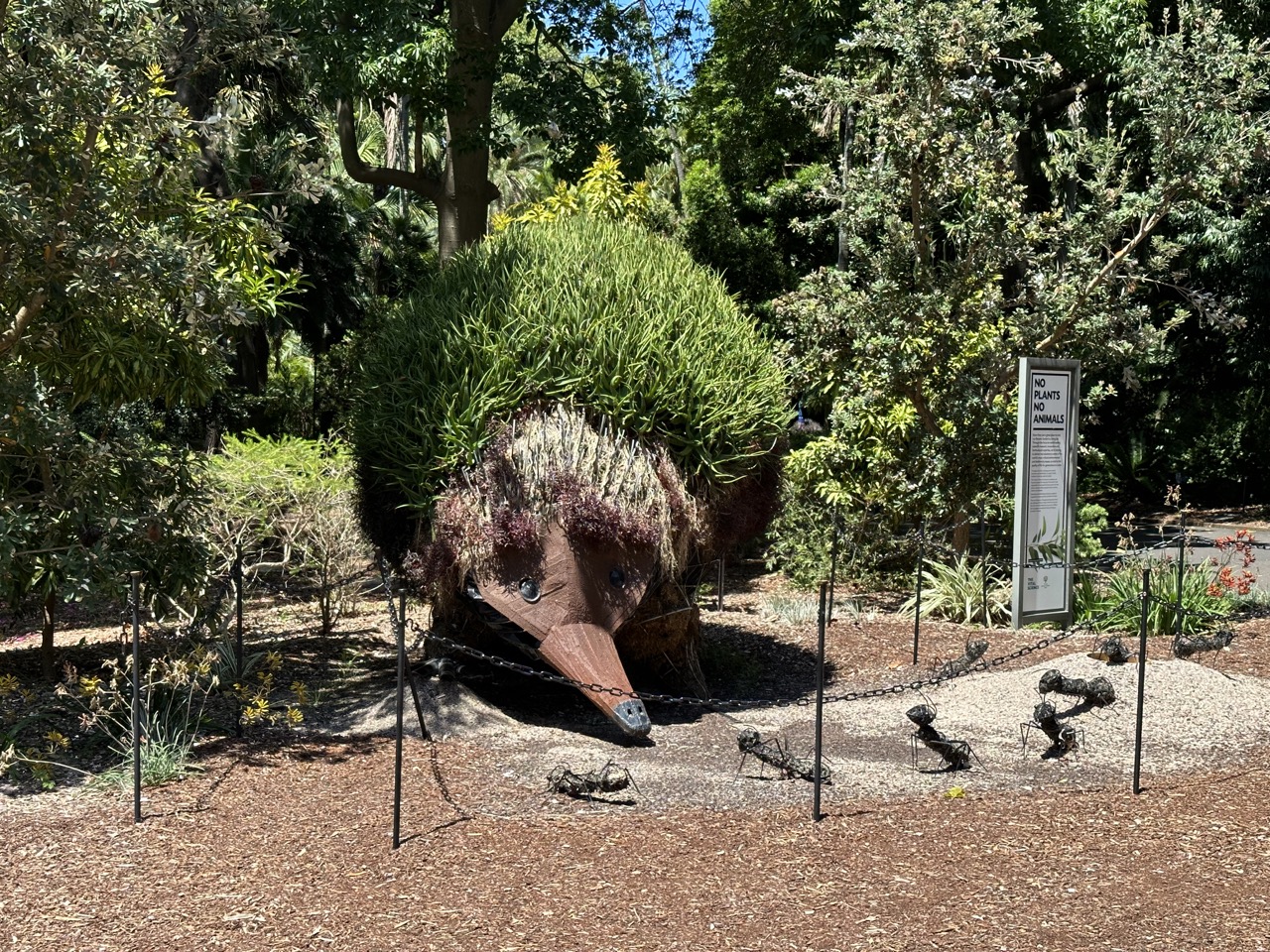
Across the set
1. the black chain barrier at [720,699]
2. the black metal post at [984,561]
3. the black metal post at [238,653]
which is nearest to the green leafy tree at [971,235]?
the black metal post at [984,561]

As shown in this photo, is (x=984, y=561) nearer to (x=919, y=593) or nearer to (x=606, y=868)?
(x=919, y=593)

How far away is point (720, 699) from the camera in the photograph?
8.48 meters

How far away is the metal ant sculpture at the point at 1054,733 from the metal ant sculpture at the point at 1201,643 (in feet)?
7.74

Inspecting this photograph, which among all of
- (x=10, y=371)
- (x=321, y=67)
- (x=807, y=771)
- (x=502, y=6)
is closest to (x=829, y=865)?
(x=807, y=771)

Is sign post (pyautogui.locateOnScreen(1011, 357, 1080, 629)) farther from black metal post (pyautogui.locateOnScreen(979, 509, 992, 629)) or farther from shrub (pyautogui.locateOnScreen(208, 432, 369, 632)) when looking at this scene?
shrub (pyautogui.locateOnScreen(208, 432, 369, 632))

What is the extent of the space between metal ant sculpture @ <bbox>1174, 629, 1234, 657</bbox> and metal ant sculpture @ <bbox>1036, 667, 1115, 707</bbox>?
2.32 meters

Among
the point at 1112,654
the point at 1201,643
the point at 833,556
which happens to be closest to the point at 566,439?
the point at 1112,654

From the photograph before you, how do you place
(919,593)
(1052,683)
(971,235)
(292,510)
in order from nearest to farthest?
1. (1052,683)
2. (919,593)
3. (292,510)
4. (971,235)

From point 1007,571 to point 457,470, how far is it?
6.39 meters

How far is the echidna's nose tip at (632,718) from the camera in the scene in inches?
264

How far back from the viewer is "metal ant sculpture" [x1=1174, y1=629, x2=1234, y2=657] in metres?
9.10

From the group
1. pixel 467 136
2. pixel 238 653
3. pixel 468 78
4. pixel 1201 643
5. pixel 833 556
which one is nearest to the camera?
pixel 238 653

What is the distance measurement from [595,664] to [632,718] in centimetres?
42

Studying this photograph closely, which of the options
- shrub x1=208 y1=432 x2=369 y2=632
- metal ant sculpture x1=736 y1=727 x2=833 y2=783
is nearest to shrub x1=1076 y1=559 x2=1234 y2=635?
metal ant sculpture x1=736 y1=727 x2=833 y2=783
